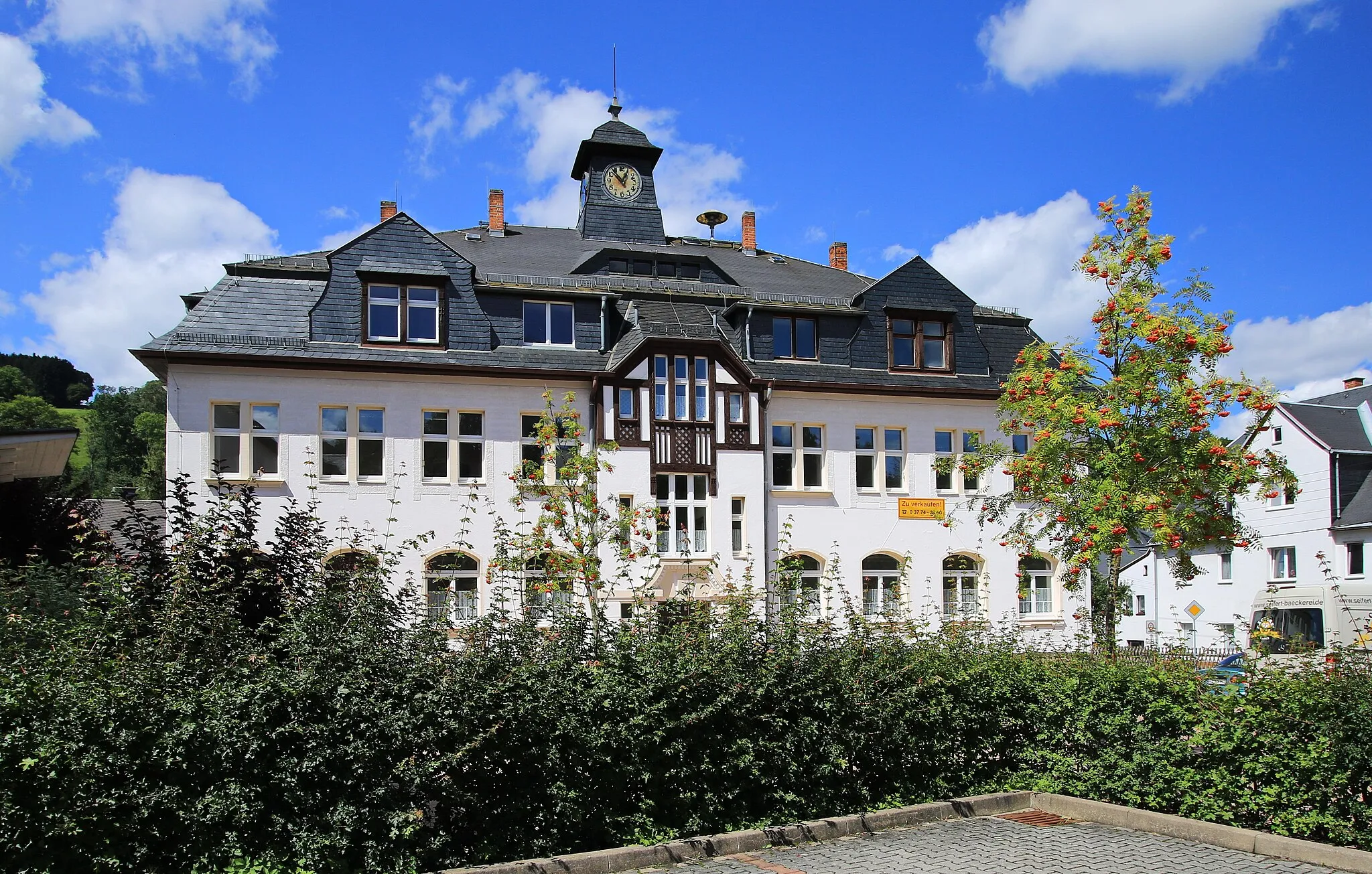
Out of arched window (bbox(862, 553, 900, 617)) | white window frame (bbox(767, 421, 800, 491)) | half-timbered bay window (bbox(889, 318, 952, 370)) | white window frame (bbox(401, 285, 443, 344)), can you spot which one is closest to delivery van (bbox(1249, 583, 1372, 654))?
arched window (bbox(862, 553, 900, 617))

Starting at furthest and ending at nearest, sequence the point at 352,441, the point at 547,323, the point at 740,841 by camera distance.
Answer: the point at 547,323 < the point at 352,441 < the point at 740,841

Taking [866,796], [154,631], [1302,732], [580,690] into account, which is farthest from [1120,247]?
[154,631]

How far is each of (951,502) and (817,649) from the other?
21935 mm

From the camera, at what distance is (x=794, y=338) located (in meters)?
30.8

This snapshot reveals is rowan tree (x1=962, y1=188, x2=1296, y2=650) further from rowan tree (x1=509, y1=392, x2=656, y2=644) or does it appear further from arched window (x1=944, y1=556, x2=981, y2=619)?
arched window (x1=944, y1=556, x2=981, y2=619)

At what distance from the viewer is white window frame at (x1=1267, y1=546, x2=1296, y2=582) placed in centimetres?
4341

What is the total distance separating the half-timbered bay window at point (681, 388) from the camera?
2836 cm

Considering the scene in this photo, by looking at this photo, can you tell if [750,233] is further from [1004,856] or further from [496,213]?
[1004,856]

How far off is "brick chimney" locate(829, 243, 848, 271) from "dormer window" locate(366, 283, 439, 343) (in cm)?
1846

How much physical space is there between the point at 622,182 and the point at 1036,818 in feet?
105

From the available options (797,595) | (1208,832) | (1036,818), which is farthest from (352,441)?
(1208,832)

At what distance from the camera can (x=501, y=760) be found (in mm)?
8297

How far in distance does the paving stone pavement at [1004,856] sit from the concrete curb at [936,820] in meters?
0.10

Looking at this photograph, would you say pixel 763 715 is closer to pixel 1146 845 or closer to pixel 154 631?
pixel 1146 845
